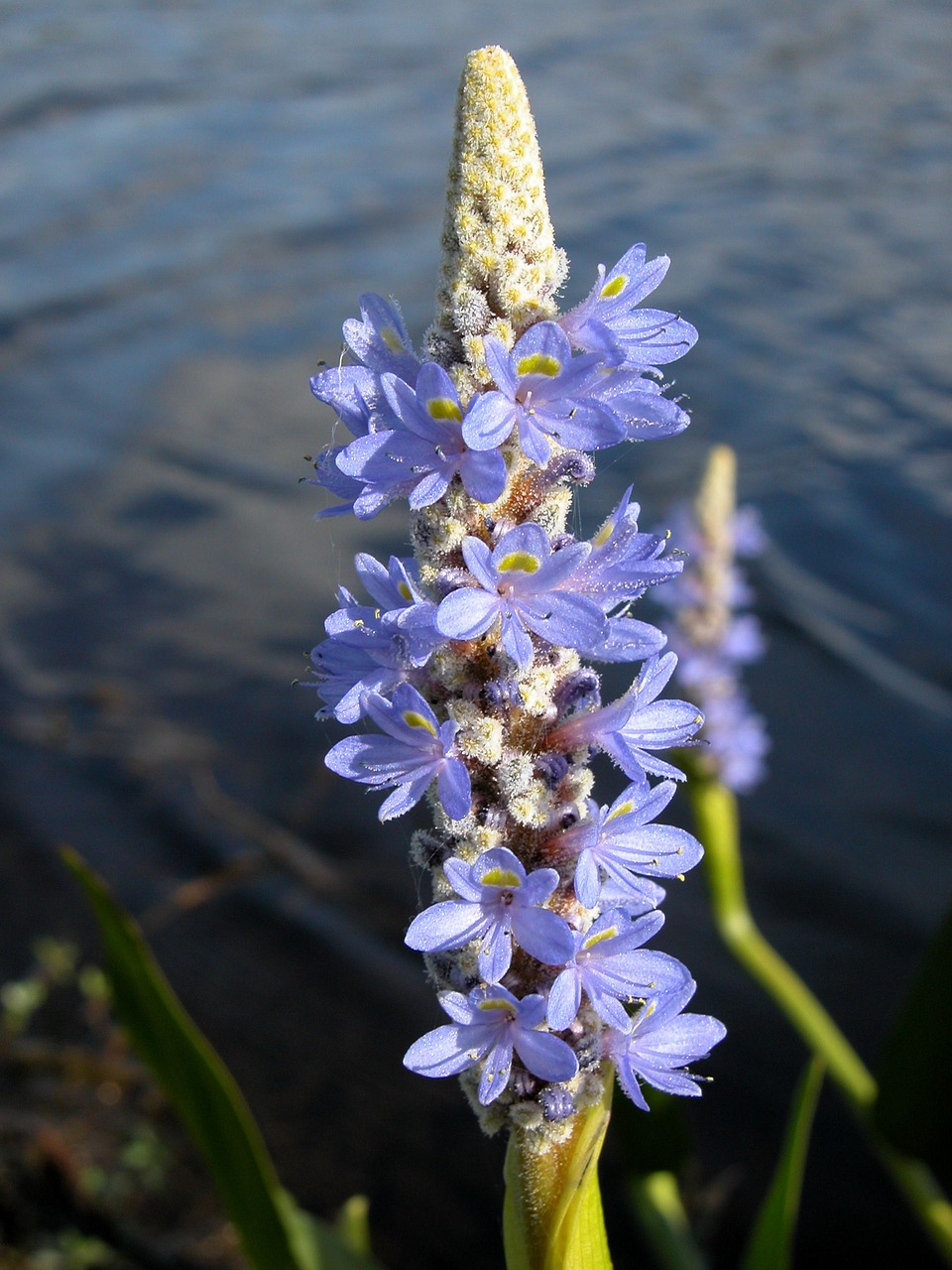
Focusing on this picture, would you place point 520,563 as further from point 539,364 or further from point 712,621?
point 712,621

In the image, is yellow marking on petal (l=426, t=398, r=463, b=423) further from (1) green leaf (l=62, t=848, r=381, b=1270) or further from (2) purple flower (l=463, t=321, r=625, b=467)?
(1) green leaf (l=62, t=848, r=381, b=1270)

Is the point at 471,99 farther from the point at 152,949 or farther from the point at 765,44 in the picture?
the point at 765,44

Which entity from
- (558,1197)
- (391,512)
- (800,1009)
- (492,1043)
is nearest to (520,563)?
(492,1043)

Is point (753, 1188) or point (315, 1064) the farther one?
point (315, 1064)

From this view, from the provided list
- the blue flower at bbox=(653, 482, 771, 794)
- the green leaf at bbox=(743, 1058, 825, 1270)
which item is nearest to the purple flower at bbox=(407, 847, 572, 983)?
the green leaf at bbox=(743, 1058, 825, 1270)

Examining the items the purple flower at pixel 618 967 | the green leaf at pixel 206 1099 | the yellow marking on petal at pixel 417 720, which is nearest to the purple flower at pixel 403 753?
the yellow marking on petal at pixel 417 720

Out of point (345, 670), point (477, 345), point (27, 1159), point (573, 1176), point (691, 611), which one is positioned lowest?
point (27, 1159)

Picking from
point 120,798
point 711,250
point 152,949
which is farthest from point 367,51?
point 152,949

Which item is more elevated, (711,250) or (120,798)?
(711,250)
